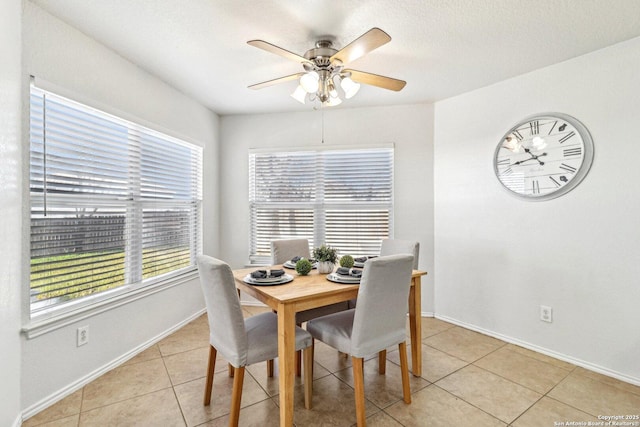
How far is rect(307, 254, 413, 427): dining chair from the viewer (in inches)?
66.1

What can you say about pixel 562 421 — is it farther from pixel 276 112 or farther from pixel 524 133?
pixel 276 112

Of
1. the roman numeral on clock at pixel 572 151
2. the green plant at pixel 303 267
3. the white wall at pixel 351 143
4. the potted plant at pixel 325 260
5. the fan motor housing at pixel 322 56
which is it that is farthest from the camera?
the white wall at pixel 351 143

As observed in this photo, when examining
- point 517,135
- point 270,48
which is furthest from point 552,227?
point 270,48

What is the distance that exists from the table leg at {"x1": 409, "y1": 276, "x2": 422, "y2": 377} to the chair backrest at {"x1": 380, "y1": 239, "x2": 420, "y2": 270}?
0.32 meters

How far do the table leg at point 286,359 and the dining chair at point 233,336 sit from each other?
16 cm

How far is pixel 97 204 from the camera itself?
7.39ft

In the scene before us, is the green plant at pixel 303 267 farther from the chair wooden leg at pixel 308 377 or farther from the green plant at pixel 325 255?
the chair wooden leg at pixel 308 377

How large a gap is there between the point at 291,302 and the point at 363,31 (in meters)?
1.85

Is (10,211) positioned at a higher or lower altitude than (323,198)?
lower

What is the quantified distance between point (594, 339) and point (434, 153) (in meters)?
2.19

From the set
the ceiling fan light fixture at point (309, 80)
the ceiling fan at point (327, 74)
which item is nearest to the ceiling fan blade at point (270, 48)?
the ceiling fan at point (327, 74)

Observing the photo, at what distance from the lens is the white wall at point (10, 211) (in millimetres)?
1550

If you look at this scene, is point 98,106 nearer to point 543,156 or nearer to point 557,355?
point 543,156

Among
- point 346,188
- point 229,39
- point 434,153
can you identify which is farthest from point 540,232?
point 229,39
